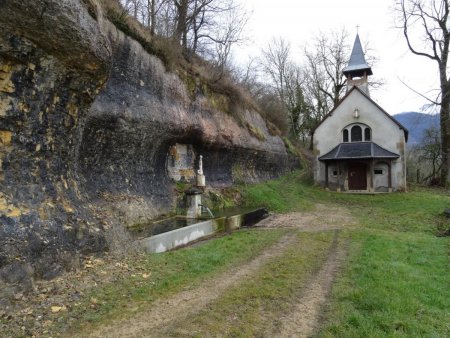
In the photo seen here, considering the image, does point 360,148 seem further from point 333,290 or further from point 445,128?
point 333,290

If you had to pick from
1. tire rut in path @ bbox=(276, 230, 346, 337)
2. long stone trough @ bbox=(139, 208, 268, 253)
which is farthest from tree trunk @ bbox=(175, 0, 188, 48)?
tire rut in path @ bbox=(276, 230, 346, 337)

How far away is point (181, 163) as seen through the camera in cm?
1623

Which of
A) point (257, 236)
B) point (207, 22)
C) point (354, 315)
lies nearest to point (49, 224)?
point (354, 315)

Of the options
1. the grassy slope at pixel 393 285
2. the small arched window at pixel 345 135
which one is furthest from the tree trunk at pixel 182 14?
the small arched window at pixel 345 135

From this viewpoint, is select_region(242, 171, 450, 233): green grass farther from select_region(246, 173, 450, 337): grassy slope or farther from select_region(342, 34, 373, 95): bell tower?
select_region(342, 34, 373, 95): bell tower

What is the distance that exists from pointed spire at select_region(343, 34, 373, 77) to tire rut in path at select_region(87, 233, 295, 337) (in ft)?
84.2

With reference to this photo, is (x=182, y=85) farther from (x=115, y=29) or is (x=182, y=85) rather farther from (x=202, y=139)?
(x=115, y=29)

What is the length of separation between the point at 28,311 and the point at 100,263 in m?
2.05

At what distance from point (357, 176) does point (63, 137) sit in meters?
22.1

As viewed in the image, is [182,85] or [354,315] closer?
[354,315]

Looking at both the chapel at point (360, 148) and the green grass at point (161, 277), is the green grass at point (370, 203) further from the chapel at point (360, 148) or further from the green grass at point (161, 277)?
Result: the green grass at point (161, 277)

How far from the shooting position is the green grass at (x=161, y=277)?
5254 mm

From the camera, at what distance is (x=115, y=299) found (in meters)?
5.73

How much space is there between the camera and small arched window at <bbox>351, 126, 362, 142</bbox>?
2564 cm
